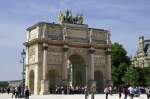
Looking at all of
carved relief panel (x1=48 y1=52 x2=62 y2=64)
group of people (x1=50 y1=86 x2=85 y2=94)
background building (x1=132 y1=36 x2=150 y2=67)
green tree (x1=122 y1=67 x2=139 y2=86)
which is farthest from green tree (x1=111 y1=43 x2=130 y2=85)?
background building (x1=132 y1=36 x2=150 y2=67)

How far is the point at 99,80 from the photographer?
52.7m

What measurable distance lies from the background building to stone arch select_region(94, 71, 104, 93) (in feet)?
186

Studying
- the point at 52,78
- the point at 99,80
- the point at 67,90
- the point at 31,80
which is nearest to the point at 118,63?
the point at 99,80

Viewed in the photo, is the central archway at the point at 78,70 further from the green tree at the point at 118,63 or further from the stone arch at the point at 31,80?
the green tree at the point at 118,63

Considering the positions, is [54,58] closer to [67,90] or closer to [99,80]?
[67,90]

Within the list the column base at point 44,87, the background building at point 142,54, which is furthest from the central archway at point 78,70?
the background building at point 142,54

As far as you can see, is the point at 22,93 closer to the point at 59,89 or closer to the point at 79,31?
the point at 59,89

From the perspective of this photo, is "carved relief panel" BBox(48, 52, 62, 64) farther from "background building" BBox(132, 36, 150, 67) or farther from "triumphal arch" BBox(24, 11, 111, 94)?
"background building" BBox(132, 36, 150, 67)

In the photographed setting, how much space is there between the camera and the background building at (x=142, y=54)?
108 metres

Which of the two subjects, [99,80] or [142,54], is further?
[142,54]

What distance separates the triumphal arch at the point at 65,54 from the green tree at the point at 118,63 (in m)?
15.3

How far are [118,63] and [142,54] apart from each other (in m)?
42.7

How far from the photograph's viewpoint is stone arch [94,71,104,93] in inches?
2049

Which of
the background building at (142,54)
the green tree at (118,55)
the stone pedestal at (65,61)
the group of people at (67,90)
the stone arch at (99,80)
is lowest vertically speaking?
the group of people at (67,90)
